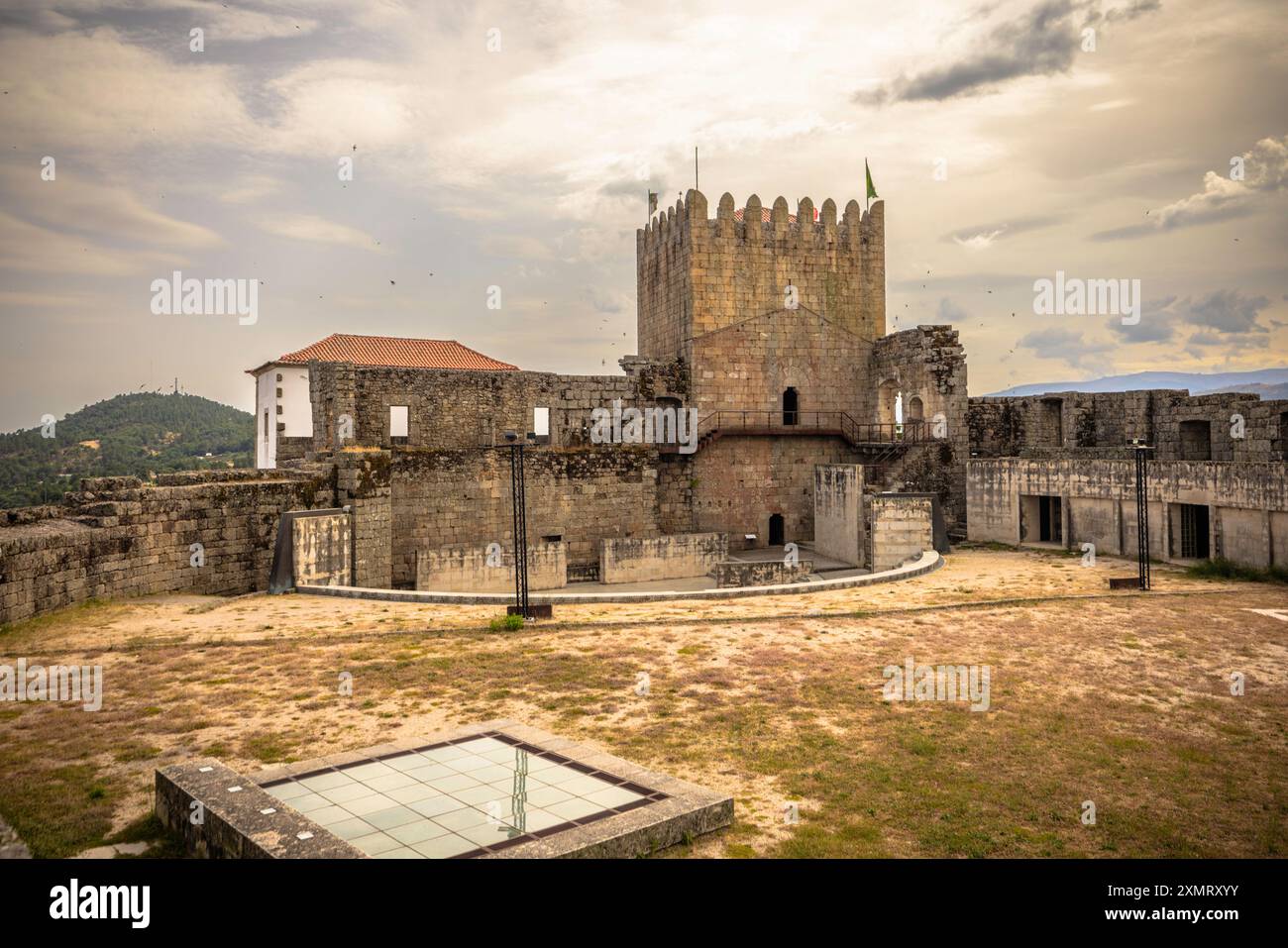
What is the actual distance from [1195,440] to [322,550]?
78.7 feet

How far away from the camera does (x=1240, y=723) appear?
8938 mm

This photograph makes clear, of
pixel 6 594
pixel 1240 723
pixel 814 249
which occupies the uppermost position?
pixel 814 249

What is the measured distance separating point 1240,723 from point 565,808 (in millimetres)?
7151

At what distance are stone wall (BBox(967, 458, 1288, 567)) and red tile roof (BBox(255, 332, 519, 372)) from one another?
793 inches

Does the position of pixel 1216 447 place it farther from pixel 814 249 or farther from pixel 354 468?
pixel 354 468

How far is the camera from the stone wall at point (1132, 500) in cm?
1775

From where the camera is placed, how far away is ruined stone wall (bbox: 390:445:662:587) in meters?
22.7

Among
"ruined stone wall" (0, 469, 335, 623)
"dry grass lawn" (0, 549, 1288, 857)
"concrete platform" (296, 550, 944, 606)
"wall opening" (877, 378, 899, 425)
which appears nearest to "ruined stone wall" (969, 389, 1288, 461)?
"wall opening" (877, 378, 899, 425)

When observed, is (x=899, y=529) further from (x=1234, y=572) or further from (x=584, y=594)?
(x=584, y=594)

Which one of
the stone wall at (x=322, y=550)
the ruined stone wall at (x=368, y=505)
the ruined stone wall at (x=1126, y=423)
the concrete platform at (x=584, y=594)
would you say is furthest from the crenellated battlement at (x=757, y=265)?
the stone wall at (x=322, y=550)

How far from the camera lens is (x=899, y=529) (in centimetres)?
2241

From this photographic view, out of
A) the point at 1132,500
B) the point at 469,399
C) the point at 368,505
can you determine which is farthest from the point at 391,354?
the point at 1132,500
